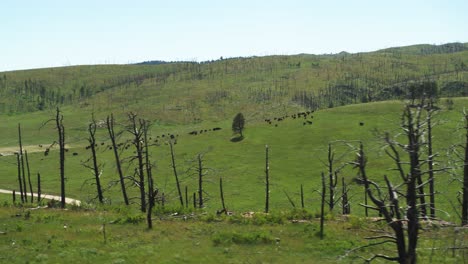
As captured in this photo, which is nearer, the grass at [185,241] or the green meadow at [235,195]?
the grass at [185,241]

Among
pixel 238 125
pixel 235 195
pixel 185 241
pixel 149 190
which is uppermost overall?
pixel 149 190

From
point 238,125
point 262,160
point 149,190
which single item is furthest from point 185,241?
point 238,125

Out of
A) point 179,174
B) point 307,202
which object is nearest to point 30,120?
point 179,174

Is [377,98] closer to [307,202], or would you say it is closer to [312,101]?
[312,101]

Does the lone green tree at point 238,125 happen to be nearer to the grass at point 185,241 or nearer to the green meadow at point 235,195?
the green meadow at point 235,195

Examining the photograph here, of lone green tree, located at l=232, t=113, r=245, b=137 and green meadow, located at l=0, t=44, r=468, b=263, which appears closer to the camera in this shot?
green meadow, located at l=0, t=44, r=468, b=263

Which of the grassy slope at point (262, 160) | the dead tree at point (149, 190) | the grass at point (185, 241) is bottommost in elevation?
the grassy slope at point (262, 160)

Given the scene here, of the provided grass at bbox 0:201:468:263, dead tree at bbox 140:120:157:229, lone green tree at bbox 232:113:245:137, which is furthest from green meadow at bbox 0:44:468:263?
lone green tree at bbox 232:113:245:137

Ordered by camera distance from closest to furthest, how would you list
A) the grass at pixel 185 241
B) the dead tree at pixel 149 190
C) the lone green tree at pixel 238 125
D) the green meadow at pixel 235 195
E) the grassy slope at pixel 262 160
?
the grass at pixel 185 241 → the green meadow at pixel 235 195 → the dead tree at pixel 149 190 → the grassy slope at pixel 262 160 → the lone green tree at pixel 238 125

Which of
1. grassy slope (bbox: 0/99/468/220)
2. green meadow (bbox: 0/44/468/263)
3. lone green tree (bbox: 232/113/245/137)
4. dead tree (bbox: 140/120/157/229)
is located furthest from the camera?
lone green tree (bbox: 232/113/245/137)

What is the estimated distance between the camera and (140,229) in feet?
104

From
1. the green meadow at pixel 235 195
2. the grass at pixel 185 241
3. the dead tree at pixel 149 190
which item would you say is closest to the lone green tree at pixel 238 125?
the green meadow at pixel 235 195

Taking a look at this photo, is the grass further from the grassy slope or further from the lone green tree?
the lone green tree

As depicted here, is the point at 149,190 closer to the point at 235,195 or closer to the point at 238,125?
the point at 235,195
